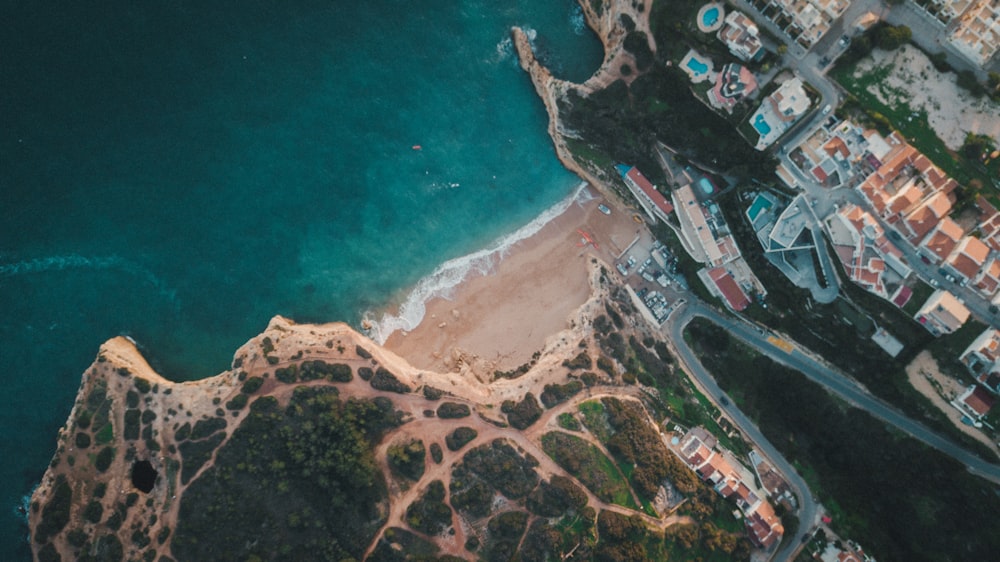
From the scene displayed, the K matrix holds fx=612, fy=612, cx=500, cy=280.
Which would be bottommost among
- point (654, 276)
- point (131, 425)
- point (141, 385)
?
point (654, 276)

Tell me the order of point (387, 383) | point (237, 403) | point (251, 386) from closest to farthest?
point (237, 403)
point (251, 386)
point (387, 383)

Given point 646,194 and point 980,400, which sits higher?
point 646,194

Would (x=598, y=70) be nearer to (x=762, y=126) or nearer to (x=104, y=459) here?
(x=762, y=126)

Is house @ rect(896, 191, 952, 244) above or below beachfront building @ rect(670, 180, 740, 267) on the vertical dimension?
below

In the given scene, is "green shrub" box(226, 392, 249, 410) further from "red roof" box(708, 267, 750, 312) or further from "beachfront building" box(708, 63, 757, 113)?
"beachfront building" box(708, 63, 757, 113)

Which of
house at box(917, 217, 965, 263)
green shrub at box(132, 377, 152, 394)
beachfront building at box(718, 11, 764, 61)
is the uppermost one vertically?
green shrub at box(132, 377, 152, 394)

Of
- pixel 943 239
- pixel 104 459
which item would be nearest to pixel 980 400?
pixel 943 239

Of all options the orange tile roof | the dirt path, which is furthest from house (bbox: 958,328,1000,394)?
the orange tile roof
